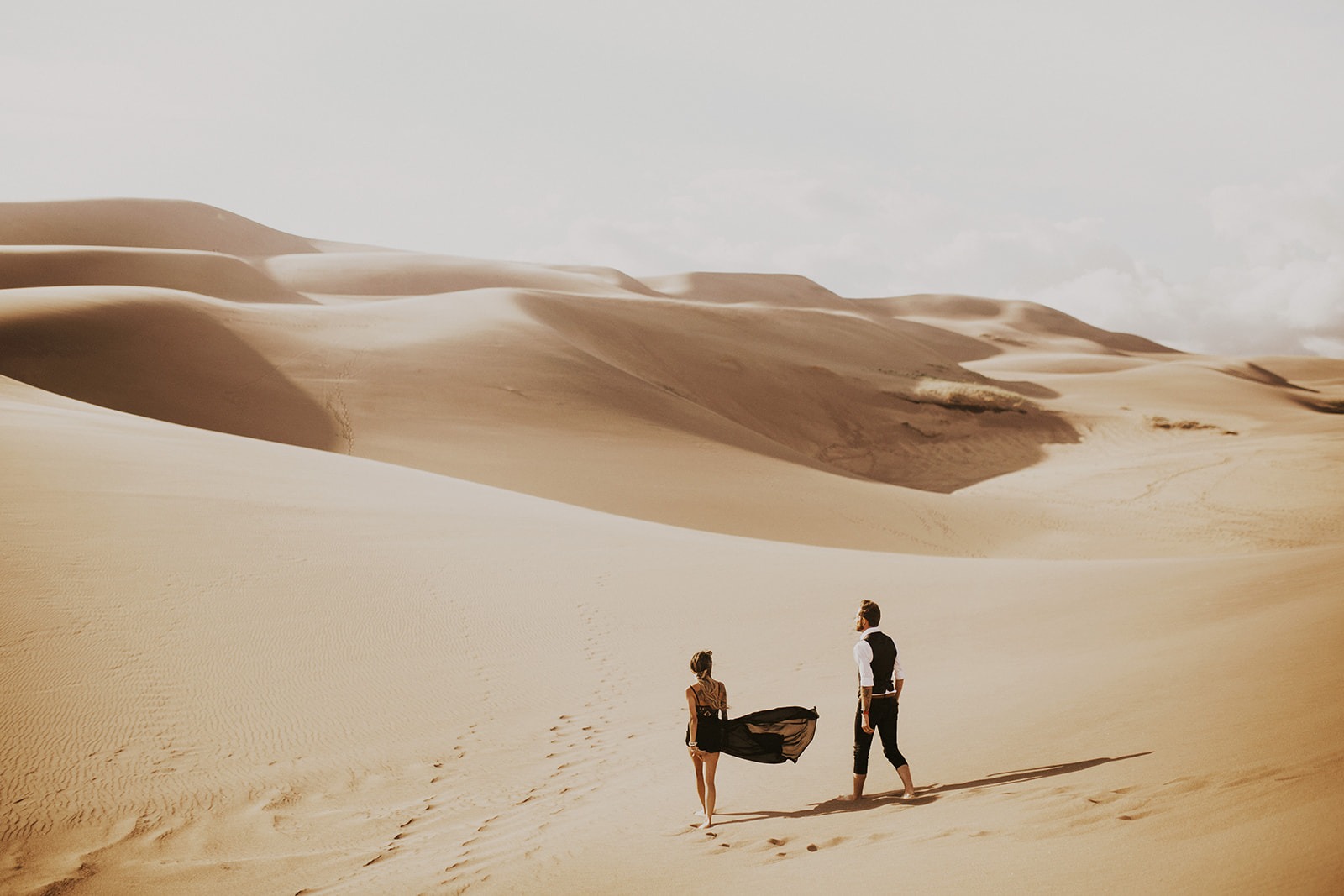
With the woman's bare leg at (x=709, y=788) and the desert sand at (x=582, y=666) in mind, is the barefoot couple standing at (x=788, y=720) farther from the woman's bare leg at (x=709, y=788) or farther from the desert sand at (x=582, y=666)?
the desert sand at (x=582, y=666)

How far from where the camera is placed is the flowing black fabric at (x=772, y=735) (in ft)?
19.2

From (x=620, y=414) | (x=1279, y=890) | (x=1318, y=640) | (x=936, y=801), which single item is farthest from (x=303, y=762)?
(x=620, y=414)

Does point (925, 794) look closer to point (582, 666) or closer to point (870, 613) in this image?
point (870, 613)

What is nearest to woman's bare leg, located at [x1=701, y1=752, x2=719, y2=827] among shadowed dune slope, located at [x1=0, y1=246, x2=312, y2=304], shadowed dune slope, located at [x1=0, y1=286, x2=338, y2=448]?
shadowed dune slope, located at [x1=0, y1=286, x2=338, y2=448]

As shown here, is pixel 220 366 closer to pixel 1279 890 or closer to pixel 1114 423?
pixel 1279 890

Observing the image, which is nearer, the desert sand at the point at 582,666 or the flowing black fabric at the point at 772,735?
the desert sand at the point at 582,666

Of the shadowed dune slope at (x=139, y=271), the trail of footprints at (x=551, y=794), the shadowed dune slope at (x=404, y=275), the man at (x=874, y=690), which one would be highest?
the shadowed dune slope at (x=404, y=275)

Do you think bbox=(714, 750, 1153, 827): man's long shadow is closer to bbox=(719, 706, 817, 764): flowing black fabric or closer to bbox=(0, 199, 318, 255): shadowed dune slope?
bbox=(719, 706, 817, 764): flowing black fabric

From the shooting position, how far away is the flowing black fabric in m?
5.84

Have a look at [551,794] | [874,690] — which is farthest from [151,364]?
[874,690]

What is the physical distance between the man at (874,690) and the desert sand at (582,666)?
317 mm

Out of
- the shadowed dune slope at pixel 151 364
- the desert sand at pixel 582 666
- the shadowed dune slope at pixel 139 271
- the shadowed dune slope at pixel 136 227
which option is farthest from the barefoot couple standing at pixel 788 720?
the shadowed dune slope at pixel 136 227

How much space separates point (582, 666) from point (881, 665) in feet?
12.2

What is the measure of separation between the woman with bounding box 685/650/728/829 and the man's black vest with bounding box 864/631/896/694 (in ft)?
2.98
